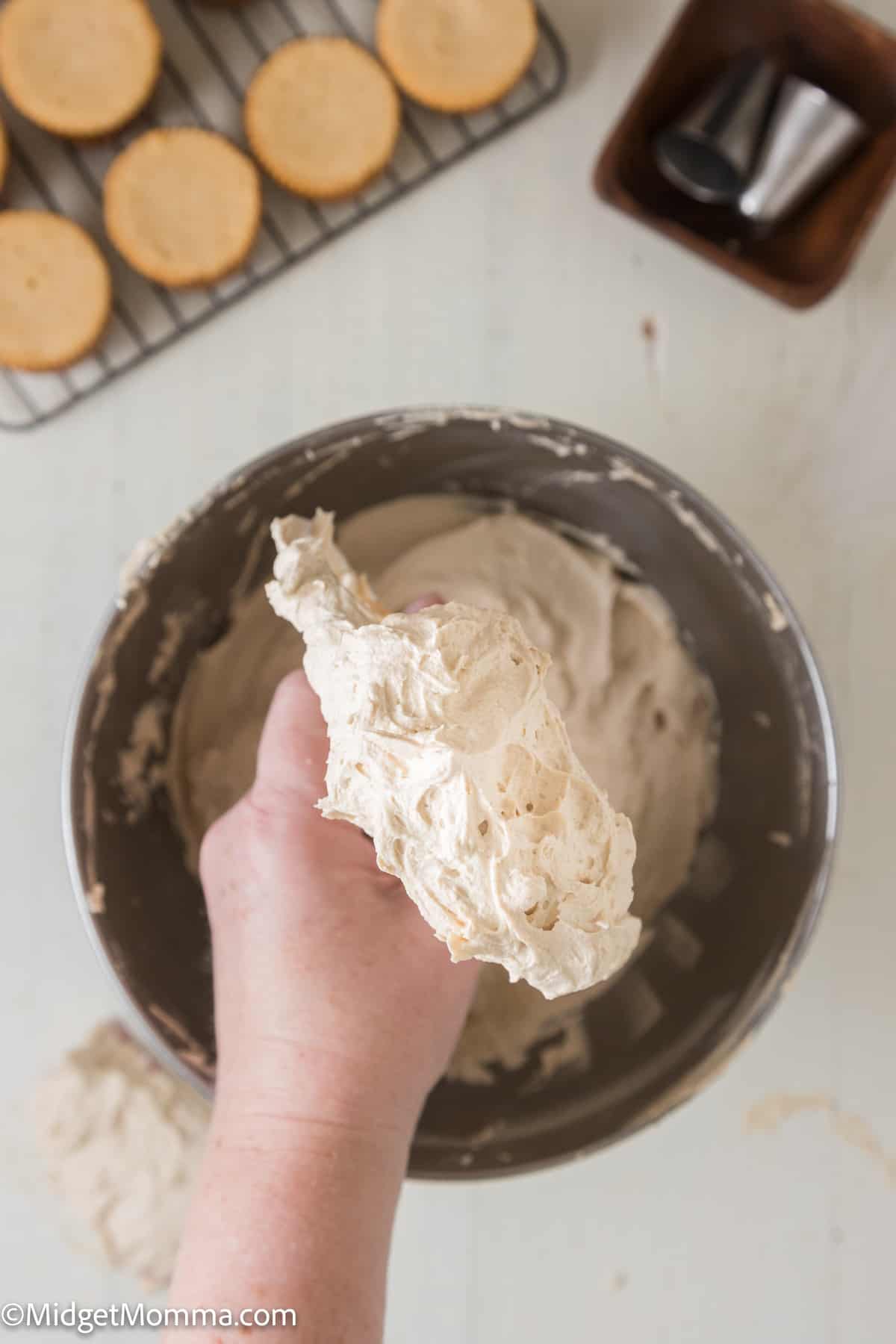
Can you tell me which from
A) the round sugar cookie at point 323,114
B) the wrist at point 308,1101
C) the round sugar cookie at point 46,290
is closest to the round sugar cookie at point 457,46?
the round sugar cookie at point 323,114

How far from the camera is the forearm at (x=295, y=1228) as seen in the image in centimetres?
58

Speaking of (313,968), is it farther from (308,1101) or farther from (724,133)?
(724,133)

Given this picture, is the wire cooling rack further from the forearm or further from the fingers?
→ the forearm

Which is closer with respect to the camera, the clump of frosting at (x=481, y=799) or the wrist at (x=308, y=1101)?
the clump of frosting at (x=481, y=799)

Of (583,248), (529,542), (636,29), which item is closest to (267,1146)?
(529,542)

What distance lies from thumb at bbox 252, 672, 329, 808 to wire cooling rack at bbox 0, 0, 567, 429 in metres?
0.36

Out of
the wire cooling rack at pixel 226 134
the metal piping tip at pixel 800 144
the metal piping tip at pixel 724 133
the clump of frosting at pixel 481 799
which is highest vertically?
the wire cooling rack at pixel 226 134

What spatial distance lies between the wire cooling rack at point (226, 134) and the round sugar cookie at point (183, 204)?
35 mm

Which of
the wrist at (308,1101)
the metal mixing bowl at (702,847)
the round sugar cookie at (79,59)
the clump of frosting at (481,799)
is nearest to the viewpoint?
the clump of frosting at (481,799)

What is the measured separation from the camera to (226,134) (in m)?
0.91

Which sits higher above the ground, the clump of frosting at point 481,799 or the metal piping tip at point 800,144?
the metal piping tip at point 800,144

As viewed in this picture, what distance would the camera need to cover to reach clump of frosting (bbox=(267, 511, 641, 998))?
52 centimetres

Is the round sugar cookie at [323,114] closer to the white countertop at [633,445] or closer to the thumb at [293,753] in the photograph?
the white countertop at [633,445]

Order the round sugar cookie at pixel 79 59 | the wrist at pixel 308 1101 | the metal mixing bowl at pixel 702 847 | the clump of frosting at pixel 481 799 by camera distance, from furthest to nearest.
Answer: the round sugar cookie at pixel 79 59
the metal mixing bowl at pixel 702 847
the wrist at pixel 308 1101
the clump of frosting at pixel 481 799
